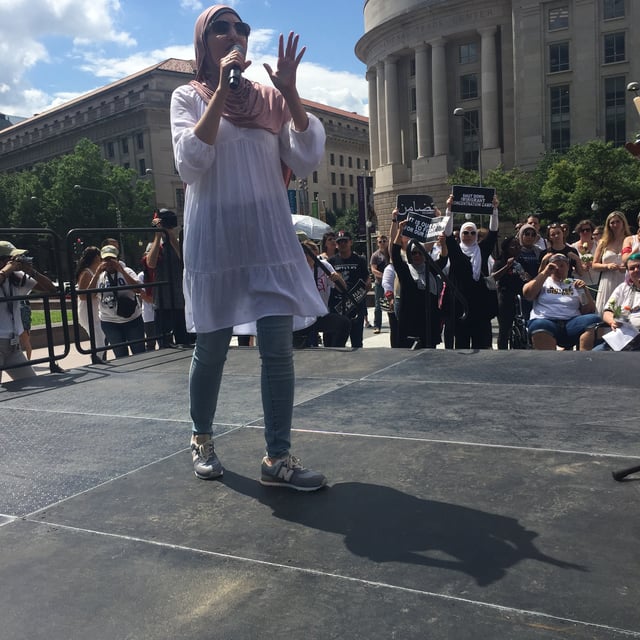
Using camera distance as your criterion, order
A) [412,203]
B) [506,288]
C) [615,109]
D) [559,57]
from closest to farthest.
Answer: [506,288]
[412,203]
[615,109]
[559,57]

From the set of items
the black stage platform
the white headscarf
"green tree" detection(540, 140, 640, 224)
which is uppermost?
"green tree" detection(540, 140, 640, 224)

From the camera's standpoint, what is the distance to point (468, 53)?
64.5m

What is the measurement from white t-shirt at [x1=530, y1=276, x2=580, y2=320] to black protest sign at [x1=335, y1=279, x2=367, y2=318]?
2.30 meters

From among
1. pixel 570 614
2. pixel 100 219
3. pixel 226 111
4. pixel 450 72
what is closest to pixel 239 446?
pixel 226 111

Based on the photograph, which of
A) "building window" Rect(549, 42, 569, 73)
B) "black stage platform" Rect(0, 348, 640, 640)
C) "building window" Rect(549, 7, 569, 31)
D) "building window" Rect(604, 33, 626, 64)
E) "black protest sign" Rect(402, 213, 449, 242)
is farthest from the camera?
"building window" Rect(549, 42, 569, 73)

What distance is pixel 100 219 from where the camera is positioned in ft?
203

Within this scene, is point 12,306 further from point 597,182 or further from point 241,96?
point 597,182

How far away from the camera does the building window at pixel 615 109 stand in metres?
55.1

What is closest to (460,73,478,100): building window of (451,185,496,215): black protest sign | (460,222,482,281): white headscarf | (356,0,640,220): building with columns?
(356,0,640,220): building with columns

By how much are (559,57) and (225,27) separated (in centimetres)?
6132

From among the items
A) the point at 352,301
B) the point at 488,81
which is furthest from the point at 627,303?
the point at 488,81

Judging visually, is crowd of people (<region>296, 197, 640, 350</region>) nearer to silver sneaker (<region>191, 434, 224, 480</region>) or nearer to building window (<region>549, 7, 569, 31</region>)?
silver sneaker (<region>191, 434, 224, 480</region>)

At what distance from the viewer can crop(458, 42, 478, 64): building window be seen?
64000mm

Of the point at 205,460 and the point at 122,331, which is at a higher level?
the point at 122,331
